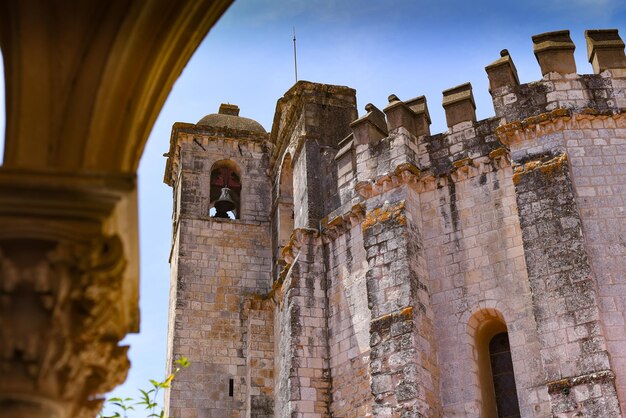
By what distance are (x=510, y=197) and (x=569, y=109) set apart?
138 centimetres

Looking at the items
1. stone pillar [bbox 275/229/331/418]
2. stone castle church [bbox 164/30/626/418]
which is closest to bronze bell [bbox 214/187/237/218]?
stone castle church [bbox 164/30/626/418]

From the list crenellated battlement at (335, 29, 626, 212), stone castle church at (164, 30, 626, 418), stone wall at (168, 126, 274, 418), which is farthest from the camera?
stone wall at (168, 126, 274, 418)

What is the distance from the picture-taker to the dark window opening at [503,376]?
10789 millimetres

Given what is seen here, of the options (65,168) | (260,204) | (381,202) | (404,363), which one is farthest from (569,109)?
(65,168)

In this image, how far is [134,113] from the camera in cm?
312

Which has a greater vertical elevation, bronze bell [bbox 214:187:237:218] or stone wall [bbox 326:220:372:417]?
bronze bell [bbox 214:187:237:218]

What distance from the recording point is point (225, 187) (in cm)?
1770

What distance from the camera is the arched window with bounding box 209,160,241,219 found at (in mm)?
17625

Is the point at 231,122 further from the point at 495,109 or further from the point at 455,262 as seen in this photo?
the point at 455,262

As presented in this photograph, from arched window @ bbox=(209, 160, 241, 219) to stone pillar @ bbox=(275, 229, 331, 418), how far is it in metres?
4.16

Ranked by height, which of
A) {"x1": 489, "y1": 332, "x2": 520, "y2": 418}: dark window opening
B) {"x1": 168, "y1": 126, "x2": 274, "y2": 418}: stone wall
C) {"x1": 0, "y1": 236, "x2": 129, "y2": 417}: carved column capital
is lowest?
{"x1": 0, "y1": 236, "x2": 129, "y2": 417}: carved column capital

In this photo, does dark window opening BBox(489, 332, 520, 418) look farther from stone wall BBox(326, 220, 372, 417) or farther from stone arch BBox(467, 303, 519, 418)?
stone wall BBox(326, 220, 372, 417)

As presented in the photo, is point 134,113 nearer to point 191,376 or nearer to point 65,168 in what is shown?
point 65,168

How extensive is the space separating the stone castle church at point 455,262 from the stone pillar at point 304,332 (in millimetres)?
23
